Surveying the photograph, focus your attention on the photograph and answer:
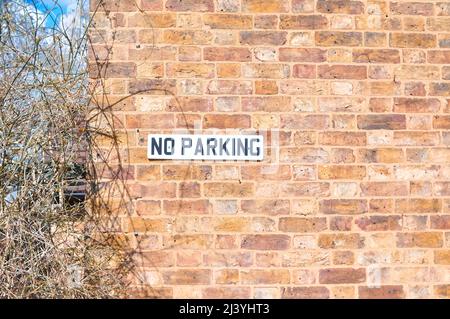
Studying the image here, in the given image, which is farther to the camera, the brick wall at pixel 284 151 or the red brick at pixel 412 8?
the red brick at pixel 412 8

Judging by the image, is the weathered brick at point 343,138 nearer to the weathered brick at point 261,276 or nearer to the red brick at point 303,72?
the red brick at point 303,72

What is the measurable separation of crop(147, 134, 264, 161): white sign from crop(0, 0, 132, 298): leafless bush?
0.27m

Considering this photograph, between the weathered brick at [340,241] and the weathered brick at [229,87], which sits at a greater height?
the weathered brick at [229,87]

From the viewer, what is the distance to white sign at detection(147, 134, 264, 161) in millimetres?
3697

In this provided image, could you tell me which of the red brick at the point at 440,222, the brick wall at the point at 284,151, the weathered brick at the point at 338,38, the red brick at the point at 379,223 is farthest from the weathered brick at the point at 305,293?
the weathered brick at the point at 338,38

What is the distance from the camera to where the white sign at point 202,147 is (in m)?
3.70

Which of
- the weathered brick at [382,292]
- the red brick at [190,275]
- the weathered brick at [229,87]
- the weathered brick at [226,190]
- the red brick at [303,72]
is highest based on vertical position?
the red brick at [303,72]

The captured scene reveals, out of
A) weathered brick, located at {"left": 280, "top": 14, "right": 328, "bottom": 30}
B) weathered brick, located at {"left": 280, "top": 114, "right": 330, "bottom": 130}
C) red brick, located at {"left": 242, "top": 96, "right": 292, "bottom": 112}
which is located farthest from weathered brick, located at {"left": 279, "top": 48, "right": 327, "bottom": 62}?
weathered brick, located at {"left": 280, "top": 114, "right": 330, "bottom": 130}

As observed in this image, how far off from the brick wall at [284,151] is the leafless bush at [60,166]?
141 millimetres

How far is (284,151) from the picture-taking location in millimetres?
3730

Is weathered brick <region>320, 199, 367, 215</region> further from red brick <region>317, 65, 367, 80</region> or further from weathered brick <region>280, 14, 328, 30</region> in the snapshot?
weathered brick <region>280, 14, 328, 30</region>

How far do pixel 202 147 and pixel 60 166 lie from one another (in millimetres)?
894
